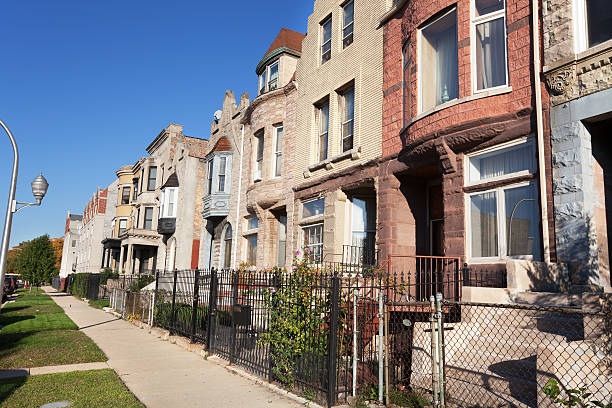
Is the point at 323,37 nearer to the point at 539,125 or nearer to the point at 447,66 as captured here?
the point at 447,66

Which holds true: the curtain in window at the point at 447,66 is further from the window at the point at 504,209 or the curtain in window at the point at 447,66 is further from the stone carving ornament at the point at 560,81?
the stone carving ornament at the point at 560,81

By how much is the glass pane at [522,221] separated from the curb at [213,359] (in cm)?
538

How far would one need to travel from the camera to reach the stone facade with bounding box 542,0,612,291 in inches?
306

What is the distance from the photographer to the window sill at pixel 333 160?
46.7 ft

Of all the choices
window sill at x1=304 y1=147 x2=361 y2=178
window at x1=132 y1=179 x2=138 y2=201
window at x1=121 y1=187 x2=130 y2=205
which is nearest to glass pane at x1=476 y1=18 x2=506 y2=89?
window sill at x1=304 y1=147 x2=361 y2=178

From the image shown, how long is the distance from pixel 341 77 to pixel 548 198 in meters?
8.97

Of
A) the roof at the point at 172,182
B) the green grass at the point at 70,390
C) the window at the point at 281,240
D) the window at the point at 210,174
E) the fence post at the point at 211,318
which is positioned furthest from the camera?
the roof at the point at 172,182

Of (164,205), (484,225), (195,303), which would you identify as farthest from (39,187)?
(164,205)

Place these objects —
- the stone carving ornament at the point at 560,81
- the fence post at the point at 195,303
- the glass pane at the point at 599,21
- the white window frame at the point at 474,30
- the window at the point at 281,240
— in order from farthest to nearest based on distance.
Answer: the window at the point at 281,240 → the fence post at the point at 195,303 → the white window frame at the point at 474,30 → the stone carving ornament at the point at 560,81 → the glass pane at the point at 599,21

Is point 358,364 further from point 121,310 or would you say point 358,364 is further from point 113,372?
point 121,310

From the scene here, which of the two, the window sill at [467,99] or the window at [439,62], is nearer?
the window sill at [467,99]

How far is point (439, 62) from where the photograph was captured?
1169 centimetres

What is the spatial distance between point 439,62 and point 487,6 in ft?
5.62

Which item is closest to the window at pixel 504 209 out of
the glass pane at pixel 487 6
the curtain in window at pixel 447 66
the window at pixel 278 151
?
the curtain in window at pixel 447 66
